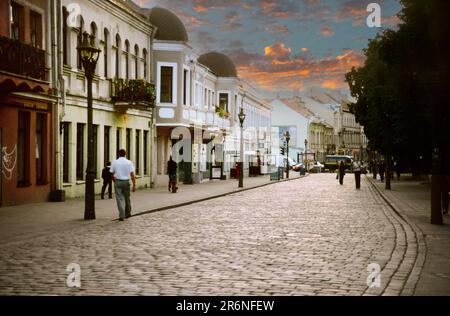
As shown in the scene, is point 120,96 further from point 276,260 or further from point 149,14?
point 276,260

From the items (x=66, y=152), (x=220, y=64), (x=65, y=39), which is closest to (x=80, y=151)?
(x=66, y=152)

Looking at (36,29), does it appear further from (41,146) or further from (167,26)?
(167,26)

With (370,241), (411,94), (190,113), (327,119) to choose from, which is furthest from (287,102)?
(370,241)

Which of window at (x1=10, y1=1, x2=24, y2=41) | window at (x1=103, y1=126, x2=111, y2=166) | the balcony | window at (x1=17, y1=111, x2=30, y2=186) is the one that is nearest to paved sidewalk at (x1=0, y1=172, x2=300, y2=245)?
window at (x1=17, y1=111, x2=30, y2=186)

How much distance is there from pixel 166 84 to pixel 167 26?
3327 mm

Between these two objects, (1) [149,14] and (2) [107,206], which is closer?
(2) [107,206]

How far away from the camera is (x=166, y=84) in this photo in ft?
136

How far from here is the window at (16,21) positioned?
24.1 metres

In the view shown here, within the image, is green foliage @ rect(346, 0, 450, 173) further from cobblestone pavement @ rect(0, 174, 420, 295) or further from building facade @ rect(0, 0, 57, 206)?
building facade @ rect(0, 0, 57, 206)

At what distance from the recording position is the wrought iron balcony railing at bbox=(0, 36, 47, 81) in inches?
823

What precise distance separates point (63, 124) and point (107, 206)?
5.08 m

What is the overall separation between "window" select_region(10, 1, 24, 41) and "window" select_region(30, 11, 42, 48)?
1082 millimetres

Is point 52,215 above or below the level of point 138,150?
below

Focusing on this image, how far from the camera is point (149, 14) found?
41.8 meters
